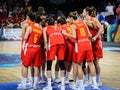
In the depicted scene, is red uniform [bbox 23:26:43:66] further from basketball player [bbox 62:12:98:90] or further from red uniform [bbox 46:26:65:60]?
basketball player [bbox 62:12:98:90]

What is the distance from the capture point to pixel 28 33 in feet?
23.7

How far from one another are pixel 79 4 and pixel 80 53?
21.1 meters

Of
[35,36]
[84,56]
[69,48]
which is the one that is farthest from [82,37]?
[35,36]

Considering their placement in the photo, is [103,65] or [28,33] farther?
[103,65]

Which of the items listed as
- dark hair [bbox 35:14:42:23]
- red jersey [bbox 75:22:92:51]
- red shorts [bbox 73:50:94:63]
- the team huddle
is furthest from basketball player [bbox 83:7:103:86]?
dark hair [bbox 35:14:42:23]

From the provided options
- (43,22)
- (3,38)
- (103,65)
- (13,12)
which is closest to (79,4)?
(13,12)

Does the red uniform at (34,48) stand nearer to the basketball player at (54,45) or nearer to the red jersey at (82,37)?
the basketball player at (54,45)

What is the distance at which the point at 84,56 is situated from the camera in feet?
23.4

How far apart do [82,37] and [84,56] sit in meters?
0.42

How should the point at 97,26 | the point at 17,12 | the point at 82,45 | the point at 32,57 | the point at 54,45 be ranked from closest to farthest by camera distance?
the point at 82,45, the point at 54,45, the point at 32,57, the point at 97,26, the point at 17,12

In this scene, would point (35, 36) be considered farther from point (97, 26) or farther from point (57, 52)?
point (97, 26)

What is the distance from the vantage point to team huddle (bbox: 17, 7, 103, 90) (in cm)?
712

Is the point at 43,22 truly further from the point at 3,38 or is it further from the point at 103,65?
the point at 3,38

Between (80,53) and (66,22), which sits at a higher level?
(66,22)
